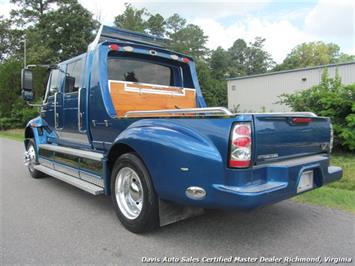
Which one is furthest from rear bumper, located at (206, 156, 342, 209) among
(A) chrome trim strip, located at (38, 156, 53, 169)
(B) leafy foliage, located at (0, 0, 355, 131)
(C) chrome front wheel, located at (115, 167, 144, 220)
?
(B) leafy foliage, located at (0, 0, 355, 131)

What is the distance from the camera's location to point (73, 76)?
570 centimetres

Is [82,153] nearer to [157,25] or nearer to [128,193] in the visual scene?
[128,193]

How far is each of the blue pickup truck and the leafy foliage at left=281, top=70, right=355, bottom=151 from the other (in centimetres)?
416

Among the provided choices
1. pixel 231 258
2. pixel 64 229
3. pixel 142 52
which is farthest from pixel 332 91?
pixel 64 229

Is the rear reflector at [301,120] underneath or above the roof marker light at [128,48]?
underneath

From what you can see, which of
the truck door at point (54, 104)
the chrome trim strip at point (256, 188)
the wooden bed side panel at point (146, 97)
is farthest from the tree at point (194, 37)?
the chrome trim strip at point (256, 188)

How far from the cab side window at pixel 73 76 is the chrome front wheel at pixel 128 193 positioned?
2054 mm

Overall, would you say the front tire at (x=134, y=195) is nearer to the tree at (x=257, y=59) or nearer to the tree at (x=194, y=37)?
the tree at (x=194, y=37)

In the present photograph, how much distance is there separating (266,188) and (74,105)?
11.9ft

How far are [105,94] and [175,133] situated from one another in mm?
1784

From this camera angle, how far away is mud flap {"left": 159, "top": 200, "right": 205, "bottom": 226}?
3.65 m

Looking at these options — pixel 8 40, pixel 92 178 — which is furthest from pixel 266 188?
pixel 8 40

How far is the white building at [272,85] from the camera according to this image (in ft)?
76.0

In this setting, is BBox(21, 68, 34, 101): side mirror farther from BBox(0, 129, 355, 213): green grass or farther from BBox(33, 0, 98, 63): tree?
BBox(33, 0, 98, 63): tree
